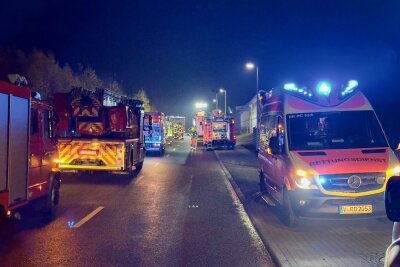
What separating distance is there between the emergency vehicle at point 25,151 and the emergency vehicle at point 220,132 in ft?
92.7

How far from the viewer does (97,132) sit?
17000 millimetres

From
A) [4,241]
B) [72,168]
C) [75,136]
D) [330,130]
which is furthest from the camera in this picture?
[75,136]

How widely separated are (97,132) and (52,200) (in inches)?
284

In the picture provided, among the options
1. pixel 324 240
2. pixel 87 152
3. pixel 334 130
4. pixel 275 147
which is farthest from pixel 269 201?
pixel 87 152

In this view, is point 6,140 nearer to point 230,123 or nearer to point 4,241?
point 4,241

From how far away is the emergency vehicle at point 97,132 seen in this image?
617 inches

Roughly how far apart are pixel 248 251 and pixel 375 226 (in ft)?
9.55

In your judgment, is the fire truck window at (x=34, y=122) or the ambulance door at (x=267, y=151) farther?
the ambulance door at (x=267, y=151)

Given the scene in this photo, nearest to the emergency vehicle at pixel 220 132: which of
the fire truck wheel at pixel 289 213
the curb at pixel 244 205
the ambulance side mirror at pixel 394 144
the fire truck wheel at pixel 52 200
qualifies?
the curb at pixel 244 205

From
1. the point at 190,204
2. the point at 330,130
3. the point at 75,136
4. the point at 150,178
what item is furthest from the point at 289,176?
the point at 75,136

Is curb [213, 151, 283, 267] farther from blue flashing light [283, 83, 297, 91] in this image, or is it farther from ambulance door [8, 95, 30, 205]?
ambulance door [8, 95, 30, 205]

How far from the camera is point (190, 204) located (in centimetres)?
1156

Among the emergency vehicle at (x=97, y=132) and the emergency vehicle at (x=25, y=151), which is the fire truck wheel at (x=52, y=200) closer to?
the emergency vehicle at (x=25, y=151)

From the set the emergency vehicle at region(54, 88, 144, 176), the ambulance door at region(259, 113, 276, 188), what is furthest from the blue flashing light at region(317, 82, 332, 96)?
the emergency vehicle at region(54, 88, 144, 176)
